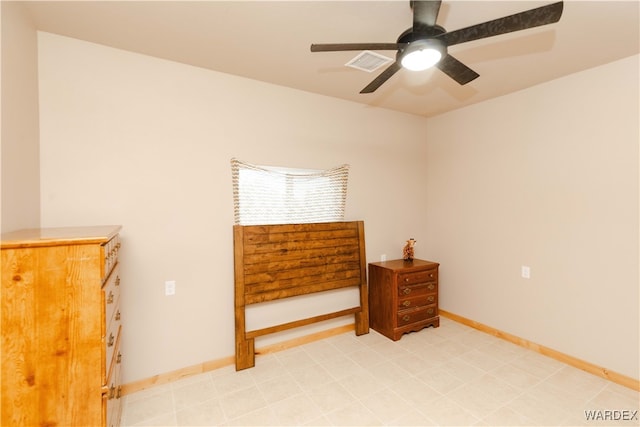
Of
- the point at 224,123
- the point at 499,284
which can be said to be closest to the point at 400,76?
the point at 224,123

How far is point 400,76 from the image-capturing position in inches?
110

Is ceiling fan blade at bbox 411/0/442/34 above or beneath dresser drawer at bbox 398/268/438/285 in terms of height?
above

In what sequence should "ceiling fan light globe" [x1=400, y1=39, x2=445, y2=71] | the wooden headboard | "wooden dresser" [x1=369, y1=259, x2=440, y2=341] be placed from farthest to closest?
1. "wooden dresser" [x1=369, y1=259, x2=440, y2=341]
2. the wooden headboard
3. "ceiling fan light globe" [x1=400, y1=39, x2=445, y2=71]

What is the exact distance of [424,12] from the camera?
4.81 feet

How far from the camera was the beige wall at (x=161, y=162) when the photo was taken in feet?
7.14

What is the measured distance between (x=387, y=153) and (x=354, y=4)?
2137 millimetres

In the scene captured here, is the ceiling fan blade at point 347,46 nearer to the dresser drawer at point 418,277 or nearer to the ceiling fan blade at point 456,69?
the ceiling fan blade at point 456,69

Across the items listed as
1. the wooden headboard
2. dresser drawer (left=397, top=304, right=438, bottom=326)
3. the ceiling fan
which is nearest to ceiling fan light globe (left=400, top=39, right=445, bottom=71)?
the ceiling fan

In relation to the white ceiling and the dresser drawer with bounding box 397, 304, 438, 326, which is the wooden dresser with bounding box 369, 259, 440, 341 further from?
the white ceiling

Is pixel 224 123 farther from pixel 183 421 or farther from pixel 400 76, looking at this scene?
pixel 183 421

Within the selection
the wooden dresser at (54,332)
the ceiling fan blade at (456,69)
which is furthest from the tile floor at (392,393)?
the ceiling fan blade at (456,69)

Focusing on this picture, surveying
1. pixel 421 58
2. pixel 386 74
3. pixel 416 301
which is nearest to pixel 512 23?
pixel 421 58

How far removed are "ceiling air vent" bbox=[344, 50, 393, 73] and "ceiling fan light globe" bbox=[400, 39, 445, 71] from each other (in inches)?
22.8

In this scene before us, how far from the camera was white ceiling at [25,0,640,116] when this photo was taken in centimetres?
182
